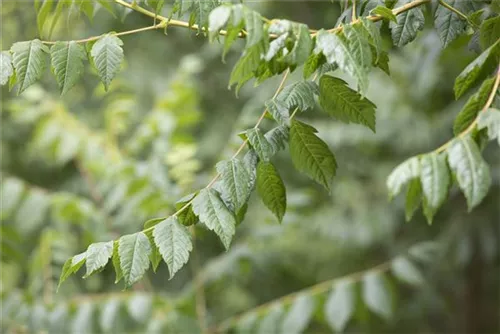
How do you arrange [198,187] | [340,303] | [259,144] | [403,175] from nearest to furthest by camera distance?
[403,175], [259,144], [340,303], [198,187]

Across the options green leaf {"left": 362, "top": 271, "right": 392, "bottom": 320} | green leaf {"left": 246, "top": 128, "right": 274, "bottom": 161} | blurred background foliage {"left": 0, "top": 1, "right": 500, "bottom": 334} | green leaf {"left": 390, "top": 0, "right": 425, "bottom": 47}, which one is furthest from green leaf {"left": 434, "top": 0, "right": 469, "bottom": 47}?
green leaf {"left": 362, "top": 271, "right": 392, "bottom": 320}

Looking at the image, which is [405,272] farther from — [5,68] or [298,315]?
[5,68]

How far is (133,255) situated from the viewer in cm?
134

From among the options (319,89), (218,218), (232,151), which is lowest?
(232,151)

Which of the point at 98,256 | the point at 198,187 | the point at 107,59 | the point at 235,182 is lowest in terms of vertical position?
the point at 198,187

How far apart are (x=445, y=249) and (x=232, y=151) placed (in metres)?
1.60

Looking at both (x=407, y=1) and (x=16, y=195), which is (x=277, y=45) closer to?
(x=407, y=1)

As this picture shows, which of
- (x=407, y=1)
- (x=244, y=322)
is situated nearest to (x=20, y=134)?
(x=244, y=322)

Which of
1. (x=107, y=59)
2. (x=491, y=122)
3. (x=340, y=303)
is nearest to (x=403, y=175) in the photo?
(x=491, y=122)

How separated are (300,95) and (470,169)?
0.36 metres

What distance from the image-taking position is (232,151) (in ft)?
9.93

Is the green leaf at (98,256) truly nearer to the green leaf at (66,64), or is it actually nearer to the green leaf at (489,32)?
the green leaf at (66,64)

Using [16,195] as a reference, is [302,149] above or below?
above

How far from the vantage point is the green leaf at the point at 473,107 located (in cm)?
129
